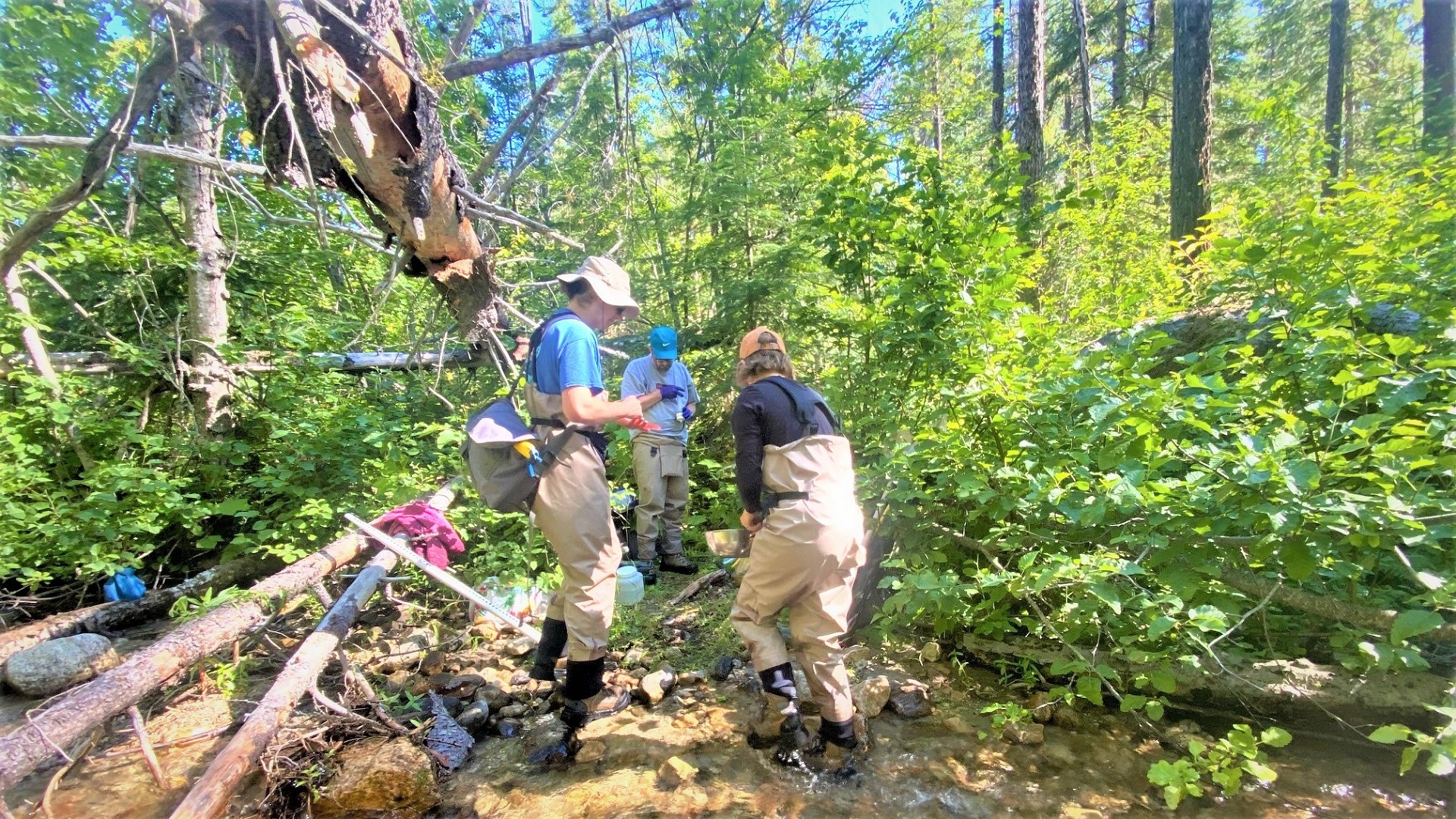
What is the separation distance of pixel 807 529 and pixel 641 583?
2.25 meters

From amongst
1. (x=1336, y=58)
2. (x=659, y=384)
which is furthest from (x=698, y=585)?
(x=1336, y=58)

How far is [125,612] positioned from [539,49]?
5.29 meters

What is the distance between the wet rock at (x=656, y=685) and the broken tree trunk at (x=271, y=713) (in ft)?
5.37

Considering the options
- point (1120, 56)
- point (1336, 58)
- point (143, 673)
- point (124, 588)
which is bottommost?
point (124, 588)

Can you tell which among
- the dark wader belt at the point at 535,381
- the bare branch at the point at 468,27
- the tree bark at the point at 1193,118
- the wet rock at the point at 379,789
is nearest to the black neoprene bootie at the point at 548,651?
the wet rock at the point at 379,789

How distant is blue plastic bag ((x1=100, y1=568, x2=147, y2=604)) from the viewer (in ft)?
15.4

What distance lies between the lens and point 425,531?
4066mm

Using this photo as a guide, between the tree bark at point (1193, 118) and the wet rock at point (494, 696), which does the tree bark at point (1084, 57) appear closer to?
the tree bark at point (1193, 118)

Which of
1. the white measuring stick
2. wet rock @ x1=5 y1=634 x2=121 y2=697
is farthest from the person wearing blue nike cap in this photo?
wet rock @ x1=5 y1=634 x2=121 y2=697

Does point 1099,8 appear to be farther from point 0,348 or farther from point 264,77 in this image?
point 0,348

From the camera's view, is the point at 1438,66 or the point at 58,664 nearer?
the point at 58,664

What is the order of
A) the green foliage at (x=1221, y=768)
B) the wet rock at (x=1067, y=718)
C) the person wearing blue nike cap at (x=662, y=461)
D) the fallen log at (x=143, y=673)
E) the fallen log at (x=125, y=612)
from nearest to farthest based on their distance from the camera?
the green foliage at (x=1221, y=768), the fallen log at (x=143, y=673), the wet rock at (x=1067, y=718), the fallen log at (x=125, y=612), the person wearing blue nike cap at (x=662, y=461)

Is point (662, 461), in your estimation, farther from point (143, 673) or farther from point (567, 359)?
point (143, 673)

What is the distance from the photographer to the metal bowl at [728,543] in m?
3.36
